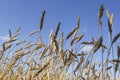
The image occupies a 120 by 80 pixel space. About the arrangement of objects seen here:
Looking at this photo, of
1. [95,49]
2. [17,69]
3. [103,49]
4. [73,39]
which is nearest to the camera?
[95,49]

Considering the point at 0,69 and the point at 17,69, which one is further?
the point at 17,69

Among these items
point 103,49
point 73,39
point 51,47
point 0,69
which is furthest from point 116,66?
point 0,69

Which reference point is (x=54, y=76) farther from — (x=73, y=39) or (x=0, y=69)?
(x=0, y=69)

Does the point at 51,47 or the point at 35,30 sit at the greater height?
the point at 35,30

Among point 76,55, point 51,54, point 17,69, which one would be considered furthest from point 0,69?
point 76,55

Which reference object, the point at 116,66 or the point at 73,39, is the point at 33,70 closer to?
the point at 73,39

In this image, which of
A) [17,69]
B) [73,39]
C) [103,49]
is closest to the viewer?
[103,49]

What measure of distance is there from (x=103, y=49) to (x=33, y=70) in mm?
707

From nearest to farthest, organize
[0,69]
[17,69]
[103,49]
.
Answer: [103,49] < [0,69] < [17,69]

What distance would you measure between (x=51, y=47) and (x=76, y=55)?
26 centimetres

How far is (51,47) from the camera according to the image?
2535 millimetres

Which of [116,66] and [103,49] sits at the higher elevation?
[103,49]

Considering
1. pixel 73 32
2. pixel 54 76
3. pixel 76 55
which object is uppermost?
pixel 73 32

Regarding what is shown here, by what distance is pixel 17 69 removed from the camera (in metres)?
3.16
